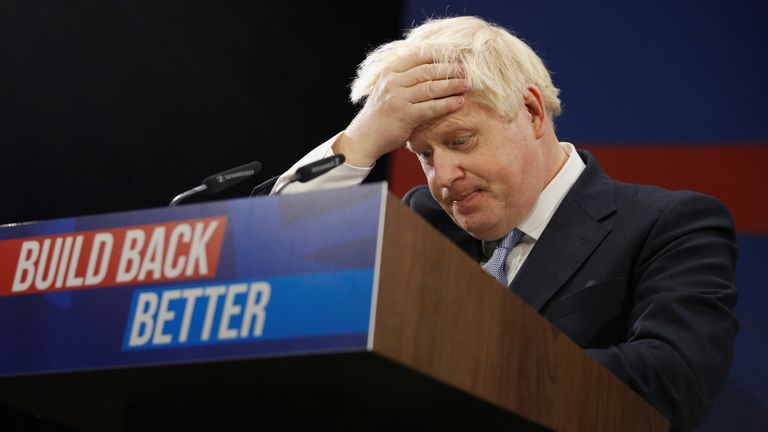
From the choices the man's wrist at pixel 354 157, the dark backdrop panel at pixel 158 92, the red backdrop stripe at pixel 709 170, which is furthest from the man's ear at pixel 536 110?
the dark backdrop panel at pixel 158 92

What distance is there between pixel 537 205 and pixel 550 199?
1.1 inches

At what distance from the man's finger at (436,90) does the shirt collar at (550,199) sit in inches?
11.0

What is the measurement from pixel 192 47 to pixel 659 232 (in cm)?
153

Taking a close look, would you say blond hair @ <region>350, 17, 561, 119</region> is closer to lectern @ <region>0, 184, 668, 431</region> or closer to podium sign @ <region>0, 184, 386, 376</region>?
lectern @ <region>0, 184, 668, 431</region>

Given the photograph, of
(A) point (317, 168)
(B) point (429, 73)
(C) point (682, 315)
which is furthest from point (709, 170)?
(A) point (317, 168)

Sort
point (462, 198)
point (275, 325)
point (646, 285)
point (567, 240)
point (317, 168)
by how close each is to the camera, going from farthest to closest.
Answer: point (462, 198) < point (567, 240) < point (646, 285) < point (317, 168) < point (275, 325)

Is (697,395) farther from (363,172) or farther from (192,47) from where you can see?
(192,47)

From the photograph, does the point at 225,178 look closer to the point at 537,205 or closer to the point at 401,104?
the point at 401,104

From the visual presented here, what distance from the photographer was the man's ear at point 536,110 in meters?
2.04

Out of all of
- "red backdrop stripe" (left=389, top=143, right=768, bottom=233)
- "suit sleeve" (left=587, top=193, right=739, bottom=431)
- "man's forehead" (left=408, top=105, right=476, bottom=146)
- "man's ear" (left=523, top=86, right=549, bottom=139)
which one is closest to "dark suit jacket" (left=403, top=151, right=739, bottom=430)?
"suit sleeve" (left=587, top=193, right=739, bottom=431)

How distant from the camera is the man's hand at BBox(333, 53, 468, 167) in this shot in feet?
6.24

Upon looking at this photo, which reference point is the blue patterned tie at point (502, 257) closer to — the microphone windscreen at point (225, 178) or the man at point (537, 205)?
the man at point (537, 205)

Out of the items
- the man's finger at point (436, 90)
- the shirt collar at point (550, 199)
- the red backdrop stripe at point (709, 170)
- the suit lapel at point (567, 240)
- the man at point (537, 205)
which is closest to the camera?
the man at point (537, 205)

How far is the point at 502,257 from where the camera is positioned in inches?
76.9
